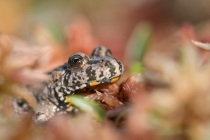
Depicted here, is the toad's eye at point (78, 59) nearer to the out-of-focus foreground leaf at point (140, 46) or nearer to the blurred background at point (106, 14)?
the out-of-focus foreground leaf at point (140, 46)

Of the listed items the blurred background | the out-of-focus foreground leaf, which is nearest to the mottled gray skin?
the out-of-focus foreground leaf

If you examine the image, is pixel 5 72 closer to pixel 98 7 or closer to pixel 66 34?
pixel 66 34

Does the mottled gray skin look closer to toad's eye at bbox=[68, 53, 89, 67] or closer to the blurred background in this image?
toad's eye at bbox=[68, 53, 89, 67]

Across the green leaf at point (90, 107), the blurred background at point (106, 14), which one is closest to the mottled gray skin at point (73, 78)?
the green leaf at point (90, 107)

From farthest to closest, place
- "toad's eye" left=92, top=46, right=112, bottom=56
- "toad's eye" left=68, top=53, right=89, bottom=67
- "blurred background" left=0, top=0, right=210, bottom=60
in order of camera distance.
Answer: "blurred background" left=0, top=0, right=210, bottom=60
"toad's eye" left=92, top=46, right=112, bottom=56
"toad's eye" left=68, top=53, right=89, bottom=67

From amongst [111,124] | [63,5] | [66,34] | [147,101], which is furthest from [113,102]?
[63,5]

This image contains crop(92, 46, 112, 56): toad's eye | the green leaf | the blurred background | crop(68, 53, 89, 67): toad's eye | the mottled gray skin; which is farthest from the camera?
the blurred background

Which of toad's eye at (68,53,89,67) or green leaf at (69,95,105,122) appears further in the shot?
toad's eye at (68,53,89,67)
